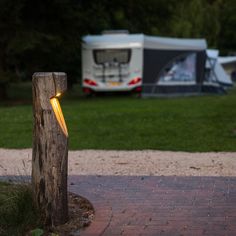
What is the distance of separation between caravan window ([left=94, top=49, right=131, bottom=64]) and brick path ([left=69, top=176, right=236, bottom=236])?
605 inches

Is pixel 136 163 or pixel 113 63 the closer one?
pixel 136 163

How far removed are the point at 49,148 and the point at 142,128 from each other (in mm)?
6963

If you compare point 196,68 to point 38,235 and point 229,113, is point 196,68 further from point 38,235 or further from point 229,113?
point 38,235

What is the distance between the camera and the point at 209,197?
6.19 m

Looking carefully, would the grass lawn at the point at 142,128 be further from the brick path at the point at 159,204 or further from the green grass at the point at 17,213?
the green grass at the point at 17,213

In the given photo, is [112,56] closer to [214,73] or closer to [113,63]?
[113,63]

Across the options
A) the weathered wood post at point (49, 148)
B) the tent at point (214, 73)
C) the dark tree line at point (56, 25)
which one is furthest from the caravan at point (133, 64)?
the weathered wood post at point (49, 148)

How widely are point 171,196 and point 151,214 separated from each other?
739 millimetres

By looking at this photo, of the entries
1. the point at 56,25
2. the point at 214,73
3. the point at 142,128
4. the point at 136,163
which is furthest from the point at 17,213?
the point at 214,73

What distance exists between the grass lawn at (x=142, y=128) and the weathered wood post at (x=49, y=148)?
187 inches

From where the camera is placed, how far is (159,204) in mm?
5934

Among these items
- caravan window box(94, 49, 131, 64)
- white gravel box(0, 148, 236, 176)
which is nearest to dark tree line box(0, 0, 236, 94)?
caravan window box(94, 49, 131, 64)

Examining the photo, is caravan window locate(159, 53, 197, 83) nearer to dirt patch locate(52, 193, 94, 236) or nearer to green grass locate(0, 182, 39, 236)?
dirt patch locate(52, 193, 94, 236)

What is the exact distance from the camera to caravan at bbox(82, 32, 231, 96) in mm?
22312
